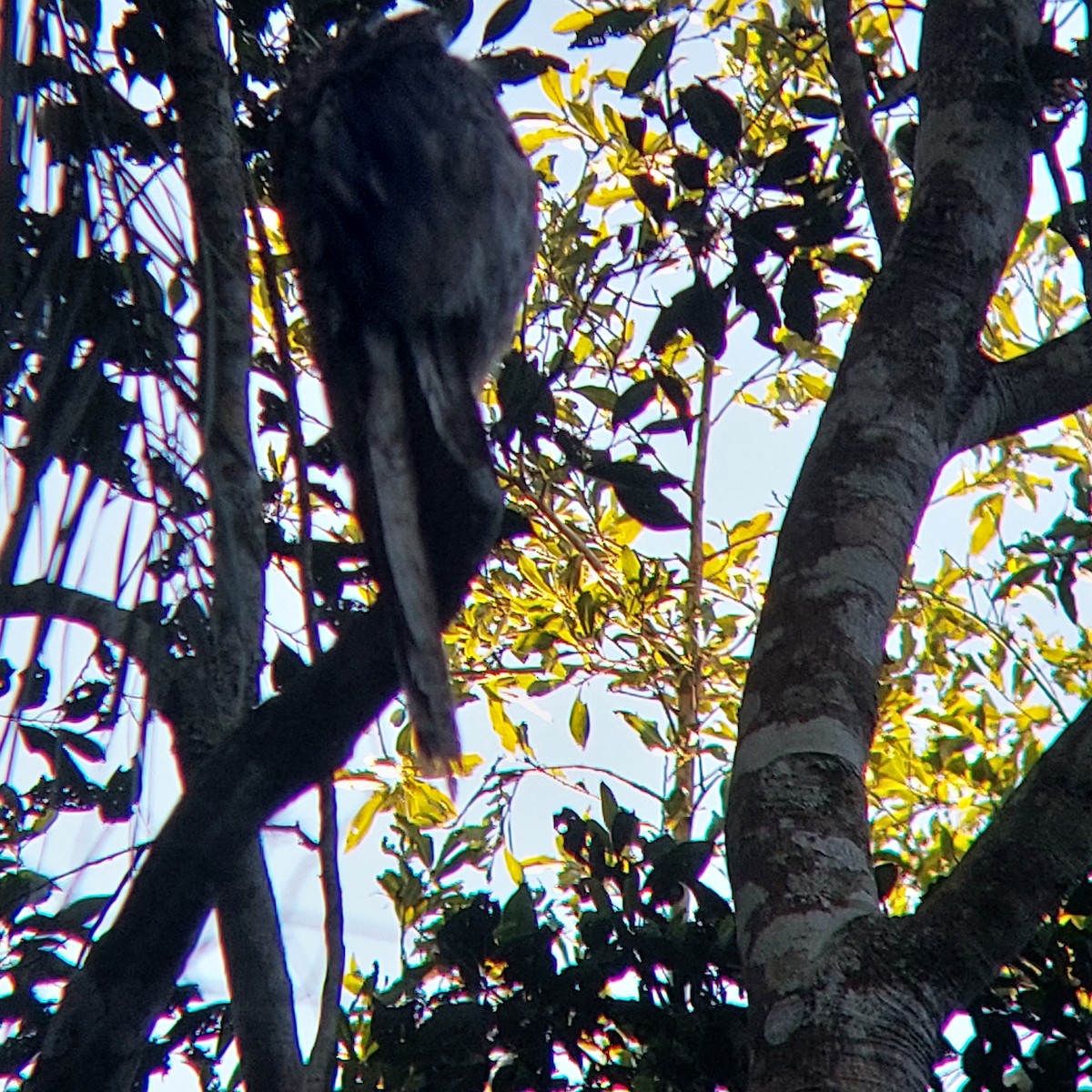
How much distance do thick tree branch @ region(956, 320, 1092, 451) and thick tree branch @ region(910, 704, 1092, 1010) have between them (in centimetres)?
48

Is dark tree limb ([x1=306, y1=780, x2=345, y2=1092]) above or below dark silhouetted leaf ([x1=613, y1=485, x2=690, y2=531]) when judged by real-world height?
below

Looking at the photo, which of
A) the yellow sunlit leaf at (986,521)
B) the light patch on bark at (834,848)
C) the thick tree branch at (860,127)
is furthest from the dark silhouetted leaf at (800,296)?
the yellow sunlit leaf at (986,521)

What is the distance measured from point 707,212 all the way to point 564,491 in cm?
105

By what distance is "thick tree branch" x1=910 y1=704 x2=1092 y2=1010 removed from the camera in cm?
108

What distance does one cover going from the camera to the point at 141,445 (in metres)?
0.87

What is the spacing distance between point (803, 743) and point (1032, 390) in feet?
2.17

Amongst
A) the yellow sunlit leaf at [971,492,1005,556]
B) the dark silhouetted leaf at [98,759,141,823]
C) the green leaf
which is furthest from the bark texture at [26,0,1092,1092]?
the yellow sunlit leaf at [971,492,1005,556]

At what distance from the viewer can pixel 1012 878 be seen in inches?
44.6

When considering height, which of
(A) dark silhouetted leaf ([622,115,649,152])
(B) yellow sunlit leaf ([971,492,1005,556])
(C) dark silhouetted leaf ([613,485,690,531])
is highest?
(B) yellow sunlit leaf ([971,492,1005,556])

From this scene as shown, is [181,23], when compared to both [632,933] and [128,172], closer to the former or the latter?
[128,172]

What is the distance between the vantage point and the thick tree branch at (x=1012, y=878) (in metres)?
1.08

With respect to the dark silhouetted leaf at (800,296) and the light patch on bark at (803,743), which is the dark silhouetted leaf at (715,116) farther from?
the light patch on bark at (803,743)

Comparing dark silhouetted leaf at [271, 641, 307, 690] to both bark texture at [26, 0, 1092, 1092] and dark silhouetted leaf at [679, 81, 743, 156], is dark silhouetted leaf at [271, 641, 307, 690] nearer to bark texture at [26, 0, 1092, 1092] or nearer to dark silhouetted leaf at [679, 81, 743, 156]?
bark texture at [26, 0, 1092, 1092]

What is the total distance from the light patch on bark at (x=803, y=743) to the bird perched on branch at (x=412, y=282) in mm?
262
